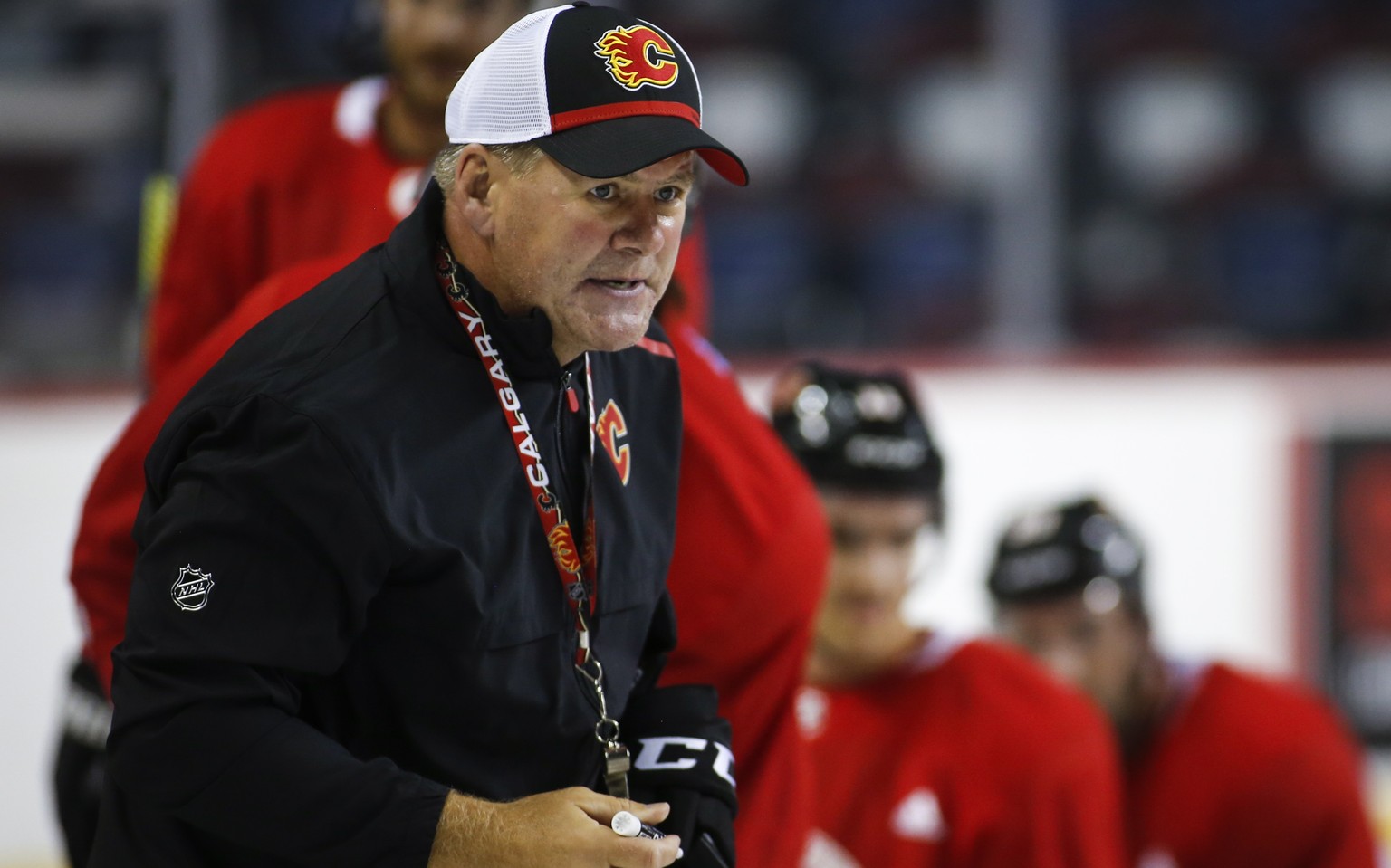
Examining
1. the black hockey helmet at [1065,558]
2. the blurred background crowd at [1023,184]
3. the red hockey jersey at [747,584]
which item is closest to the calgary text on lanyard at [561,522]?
the red hockey jersey at [747,584]

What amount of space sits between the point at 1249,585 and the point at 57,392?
278cm

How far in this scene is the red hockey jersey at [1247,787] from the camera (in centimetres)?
278

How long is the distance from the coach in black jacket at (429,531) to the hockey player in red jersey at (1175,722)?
1704 mm

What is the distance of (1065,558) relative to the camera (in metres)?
2.91

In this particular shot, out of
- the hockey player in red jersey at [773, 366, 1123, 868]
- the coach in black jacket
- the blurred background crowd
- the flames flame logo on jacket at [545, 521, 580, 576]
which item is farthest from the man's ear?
the blurred background crowd

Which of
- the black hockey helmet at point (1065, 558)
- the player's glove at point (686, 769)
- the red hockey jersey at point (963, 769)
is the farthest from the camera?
the black hockey helmet at point (1065, 558)

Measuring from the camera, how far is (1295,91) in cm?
617

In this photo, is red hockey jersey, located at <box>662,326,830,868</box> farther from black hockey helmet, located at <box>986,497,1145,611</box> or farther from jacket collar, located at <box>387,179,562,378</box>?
black hockey helmet, located at <box>986,497,1145,611</box>

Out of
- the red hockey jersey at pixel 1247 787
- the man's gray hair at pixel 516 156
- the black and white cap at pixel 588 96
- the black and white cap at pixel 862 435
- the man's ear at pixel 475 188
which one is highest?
the black and white cap at pixel 588 96

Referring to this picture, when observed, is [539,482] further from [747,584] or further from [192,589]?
[747,584]

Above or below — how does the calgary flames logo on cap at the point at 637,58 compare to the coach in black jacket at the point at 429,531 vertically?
above

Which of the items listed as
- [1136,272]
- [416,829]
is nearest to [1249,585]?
[1136,272]

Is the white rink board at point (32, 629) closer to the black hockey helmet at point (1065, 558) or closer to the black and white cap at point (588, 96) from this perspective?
the black hockey helmet at point (1065, 558)

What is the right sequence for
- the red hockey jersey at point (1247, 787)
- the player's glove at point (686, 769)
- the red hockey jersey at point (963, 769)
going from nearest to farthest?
the player's glove at point (686, 769), the red hockey jersey at point (963, 769), the red hockey jersey at point (1247, 787)
